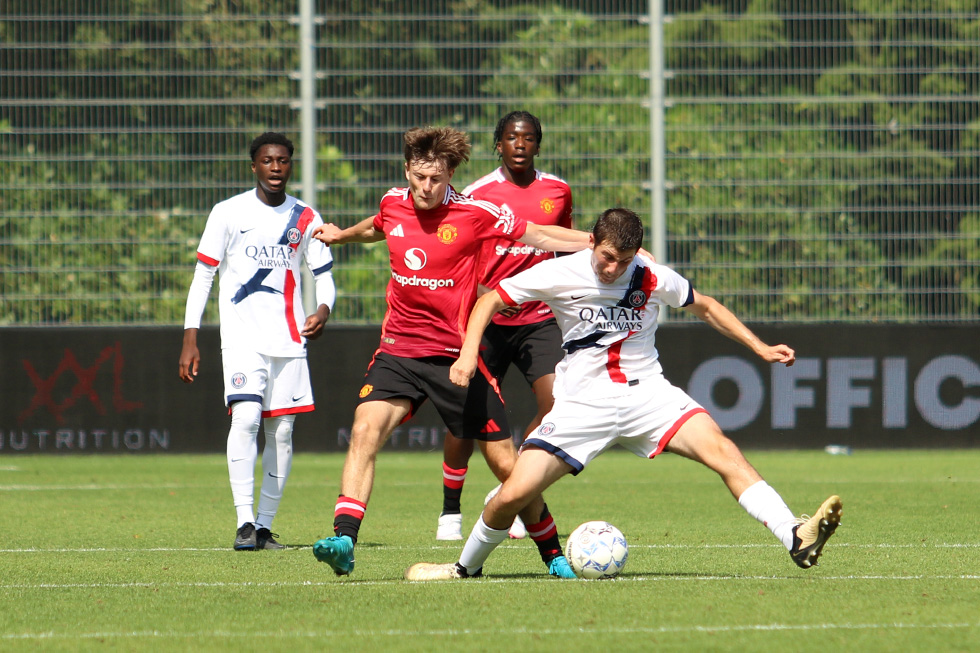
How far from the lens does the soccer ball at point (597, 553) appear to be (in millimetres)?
6480

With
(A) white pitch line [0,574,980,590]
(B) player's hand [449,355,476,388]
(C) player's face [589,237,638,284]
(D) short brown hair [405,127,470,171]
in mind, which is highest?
(D) short brown hair [405,127,470,171]

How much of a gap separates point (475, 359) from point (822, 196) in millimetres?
10722

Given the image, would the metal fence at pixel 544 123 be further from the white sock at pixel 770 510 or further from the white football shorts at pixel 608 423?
the white sock at pixel 770 510

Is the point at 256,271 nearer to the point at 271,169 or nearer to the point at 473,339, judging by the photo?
the point at 271,169

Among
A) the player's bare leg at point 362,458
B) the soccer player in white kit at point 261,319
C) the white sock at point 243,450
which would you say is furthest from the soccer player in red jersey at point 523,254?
the player's bare leg at point 362,458

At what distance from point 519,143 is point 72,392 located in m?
8.19

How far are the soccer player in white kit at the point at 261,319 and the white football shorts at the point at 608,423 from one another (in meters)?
2.21

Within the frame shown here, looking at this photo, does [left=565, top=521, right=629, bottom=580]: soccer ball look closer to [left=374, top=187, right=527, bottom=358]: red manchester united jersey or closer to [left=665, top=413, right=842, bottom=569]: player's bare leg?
[left=665, top=413, right=842, bottom=569]: player's bare leg

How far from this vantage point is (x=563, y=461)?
253 inches

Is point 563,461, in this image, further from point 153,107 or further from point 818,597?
point 153,107

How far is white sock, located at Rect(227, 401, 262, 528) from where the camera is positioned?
809 centimetres

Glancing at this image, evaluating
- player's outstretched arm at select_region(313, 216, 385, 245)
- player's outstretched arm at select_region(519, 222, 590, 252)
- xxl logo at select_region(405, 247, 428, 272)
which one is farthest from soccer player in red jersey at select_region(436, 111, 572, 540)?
xxl logo at select_region(405, 247, 428, 272)

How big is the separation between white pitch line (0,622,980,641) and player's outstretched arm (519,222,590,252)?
2470 mm

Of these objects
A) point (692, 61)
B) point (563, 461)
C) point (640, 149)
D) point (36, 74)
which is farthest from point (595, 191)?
point (563, 461)
